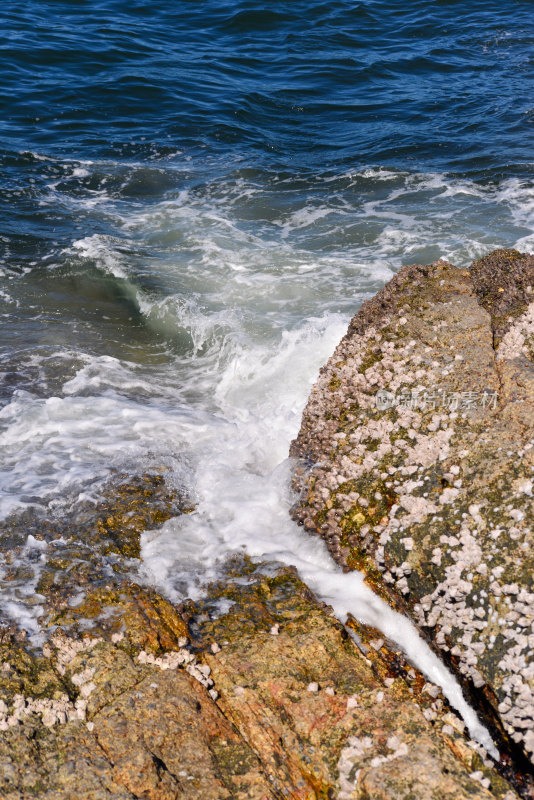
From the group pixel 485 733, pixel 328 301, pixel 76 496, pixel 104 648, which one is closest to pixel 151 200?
pixel 328 301

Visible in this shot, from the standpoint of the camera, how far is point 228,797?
126 inches

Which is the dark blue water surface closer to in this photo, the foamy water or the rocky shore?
the foamy water

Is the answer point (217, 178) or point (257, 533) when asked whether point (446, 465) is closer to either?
point (257, 533)

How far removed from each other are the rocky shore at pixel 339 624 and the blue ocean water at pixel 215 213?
0.87ft

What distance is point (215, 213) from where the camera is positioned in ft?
38.0

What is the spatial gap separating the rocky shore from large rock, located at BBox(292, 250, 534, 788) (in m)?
0.01

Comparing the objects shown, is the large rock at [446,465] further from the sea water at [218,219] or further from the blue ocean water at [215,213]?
the blue ocean water at [215,213]

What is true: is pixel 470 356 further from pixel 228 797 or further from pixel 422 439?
pixel 228 797

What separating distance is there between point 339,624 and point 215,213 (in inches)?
345

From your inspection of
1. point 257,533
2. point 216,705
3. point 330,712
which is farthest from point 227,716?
point 257,533

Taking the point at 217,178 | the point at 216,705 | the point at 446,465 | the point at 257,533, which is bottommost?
the point at 257,533

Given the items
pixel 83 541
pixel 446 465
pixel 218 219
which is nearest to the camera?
pixel 446 465

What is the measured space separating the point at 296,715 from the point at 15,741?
1405 millimetres

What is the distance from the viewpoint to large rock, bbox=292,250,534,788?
12.4ft
